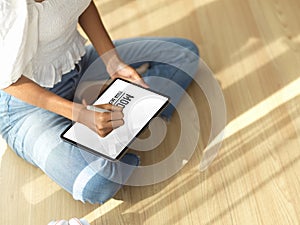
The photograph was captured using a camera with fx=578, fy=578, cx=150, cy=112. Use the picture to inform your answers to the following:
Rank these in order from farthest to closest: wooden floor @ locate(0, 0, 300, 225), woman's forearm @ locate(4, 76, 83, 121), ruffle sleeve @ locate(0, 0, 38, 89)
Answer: wooden floor @ locate(0, 0, 300, 225) → woman's forearm @ locate(4, 76, 83, 121) → ruffle sleeve @ locate(0, 0, 38, 89)

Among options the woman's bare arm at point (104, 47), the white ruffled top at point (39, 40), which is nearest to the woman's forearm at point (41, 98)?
the white ruffled top at point (39, 40)

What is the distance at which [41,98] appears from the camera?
128cm

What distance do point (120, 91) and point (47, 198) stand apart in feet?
1.07

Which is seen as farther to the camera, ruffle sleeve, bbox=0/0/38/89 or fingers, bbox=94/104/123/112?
fingers, bbox=94/104/123/112

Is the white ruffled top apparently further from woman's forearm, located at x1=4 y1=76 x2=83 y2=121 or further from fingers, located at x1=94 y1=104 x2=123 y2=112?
fingers, located at x1=94 y1=104 x2=123 y2=112

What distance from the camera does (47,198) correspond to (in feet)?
4.69

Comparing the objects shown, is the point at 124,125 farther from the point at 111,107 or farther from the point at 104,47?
the point at 104,47

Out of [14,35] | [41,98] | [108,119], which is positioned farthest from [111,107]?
[14,35]

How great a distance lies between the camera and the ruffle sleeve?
1132 millimetres

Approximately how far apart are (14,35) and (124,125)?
1.07ft

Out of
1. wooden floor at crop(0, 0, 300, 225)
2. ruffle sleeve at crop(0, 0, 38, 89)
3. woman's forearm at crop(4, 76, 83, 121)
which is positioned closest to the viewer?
ruffle sleeve at crop(0, 0, 38, 89)

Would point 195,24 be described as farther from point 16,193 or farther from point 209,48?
point 16,193

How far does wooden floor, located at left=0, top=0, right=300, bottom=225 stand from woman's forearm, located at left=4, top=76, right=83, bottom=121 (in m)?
0.25

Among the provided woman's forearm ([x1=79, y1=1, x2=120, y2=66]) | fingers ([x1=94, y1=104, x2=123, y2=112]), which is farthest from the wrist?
fingers ([x1=94, y1=104, x2=123, y2=112])
